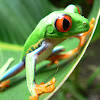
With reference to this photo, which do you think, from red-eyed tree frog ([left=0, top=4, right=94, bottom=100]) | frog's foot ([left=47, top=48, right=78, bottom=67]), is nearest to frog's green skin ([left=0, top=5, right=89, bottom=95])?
red-eyed tree frog ([left=0, top=4, right=94, bottom=100])

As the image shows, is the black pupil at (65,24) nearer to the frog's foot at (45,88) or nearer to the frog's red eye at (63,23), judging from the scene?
the frog's red eye at (63,23)

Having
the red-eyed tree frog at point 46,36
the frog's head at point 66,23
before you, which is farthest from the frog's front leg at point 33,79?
the frog's head at point 66,23

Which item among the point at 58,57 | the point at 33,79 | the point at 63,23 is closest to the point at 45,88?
the point at 33,79

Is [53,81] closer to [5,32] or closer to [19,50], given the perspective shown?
[19,50]

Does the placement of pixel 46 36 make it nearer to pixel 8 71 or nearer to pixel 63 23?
pixel 63 23

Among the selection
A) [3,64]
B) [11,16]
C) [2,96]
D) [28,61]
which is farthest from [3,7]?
[2,96]

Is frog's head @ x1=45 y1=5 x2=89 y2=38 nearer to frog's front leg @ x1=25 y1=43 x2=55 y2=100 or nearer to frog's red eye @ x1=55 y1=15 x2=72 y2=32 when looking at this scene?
frog's red eye @ x1=55 y1=15 x2=72 y2=32
